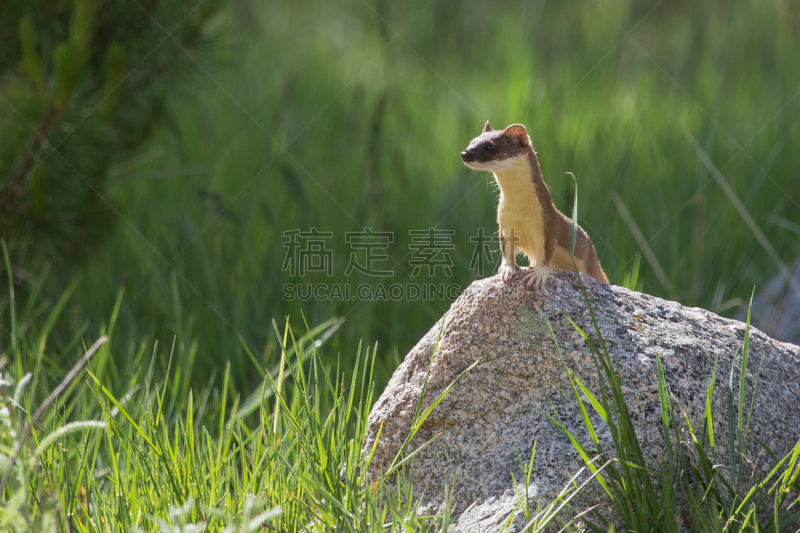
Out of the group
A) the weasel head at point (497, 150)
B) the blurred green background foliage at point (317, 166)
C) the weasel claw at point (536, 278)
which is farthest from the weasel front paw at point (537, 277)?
the blurred green background foliage at point (317, 166)

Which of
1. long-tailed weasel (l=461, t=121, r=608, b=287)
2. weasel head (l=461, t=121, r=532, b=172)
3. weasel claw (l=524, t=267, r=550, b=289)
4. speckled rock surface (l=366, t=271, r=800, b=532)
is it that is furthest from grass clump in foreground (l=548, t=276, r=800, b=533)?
weasel head (l=461, t=121, r=532, b=172)

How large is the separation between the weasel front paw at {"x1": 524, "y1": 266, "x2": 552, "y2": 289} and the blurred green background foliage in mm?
872

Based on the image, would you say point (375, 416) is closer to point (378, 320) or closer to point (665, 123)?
point (378, 320)

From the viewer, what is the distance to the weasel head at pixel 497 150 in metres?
1.88

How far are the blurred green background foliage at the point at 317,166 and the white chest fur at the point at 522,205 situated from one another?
81 cm

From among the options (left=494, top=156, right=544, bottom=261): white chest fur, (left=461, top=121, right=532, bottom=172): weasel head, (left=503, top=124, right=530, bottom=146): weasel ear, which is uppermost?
(left=503, top=124, right=530, bottom=146): weasel ear

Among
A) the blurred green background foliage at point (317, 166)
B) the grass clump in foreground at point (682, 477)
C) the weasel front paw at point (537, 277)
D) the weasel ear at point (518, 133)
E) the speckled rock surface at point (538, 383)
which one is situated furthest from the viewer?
the blurred green background foliage at point (317, 166)

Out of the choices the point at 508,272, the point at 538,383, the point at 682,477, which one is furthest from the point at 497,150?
the point at 682,477

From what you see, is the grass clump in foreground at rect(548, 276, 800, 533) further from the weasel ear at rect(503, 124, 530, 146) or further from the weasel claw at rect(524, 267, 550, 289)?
the weasel ear at rect(503, 124, 530, 146)

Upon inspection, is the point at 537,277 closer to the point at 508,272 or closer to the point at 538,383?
the point at 508,272

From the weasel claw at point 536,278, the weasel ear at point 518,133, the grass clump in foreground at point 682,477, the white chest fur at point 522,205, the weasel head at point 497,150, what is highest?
the weasel ear at point 518,133

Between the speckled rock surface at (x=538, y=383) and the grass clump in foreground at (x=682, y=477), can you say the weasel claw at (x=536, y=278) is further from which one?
the grass clump in foreground at (x=682, y=477)

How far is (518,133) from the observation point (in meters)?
1.92

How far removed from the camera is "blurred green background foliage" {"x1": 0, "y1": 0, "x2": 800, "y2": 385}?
3.02 m
